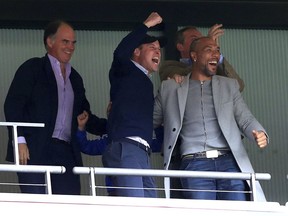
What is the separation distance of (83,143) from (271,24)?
3.86 metres

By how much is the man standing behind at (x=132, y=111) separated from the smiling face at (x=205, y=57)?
387mm

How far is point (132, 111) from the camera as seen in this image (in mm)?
10273

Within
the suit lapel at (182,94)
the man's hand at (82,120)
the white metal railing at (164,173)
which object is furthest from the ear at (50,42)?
the white metal railing at (164,173)

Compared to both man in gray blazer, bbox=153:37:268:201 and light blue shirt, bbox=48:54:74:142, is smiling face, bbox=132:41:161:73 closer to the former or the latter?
man in gray blazer, bbox=153:37:268:201

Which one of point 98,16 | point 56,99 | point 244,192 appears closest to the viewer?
point 244,192

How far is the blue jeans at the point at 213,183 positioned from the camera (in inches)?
404

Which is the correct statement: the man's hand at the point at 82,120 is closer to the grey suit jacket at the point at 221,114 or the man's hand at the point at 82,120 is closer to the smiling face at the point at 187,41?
the grey suit jacket at the point at 221,114

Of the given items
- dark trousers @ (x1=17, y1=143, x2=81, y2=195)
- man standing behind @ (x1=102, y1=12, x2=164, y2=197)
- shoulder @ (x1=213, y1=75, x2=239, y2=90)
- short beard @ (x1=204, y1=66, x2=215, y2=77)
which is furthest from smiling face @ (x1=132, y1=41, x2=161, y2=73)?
dark trousers @ (x1=17, y1=143, x2=81, y2=195)

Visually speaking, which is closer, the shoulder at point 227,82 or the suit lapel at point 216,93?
the suit lapel at point 216,93

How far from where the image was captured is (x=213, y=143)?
34.2 feet

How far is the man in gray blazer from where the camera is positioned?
1034 centimetres

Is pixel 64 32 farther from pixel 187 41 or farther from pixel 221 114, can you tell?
pixel 221 114

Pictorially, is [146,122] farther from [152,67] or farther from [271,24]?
[271,24]

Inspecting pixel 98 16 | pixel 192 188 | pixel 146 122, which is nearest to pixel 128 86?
pixel 146 122
